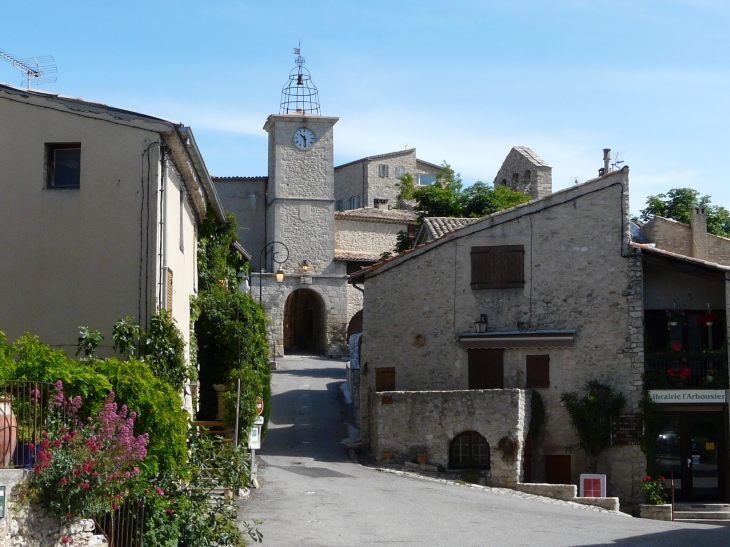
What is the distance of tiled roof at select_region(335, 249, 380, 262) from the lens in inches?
2023

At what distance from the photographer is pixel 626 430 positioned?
88.8ft

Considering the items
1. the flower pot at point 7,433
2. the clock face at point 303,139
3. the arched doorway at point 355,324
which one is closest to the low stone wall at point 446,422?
the flower pot at point 7,433

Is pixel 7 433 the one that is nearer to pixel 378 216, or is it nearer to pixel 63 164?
pixel 63 164

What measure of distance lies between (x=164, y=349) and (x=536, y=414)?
13.3 m

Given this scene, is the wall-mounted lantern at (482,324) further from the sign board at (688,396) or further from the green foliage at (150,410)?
the green foliage at (150,410)

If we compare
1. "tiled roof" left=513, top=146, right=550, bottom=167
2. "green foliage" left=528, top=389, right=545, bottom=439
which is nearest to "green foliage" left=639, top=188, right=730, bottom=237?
"tiled roof" left=513, top=146, right=550, bottom=167

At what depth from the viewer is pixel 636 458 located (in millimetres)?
26922

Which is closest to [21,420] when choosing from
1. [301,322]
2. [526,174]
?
[526,174]

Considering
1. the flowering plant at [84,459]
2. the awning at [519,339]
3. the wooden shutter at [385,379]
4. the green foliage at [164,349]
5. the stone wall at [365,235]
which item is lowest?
the flowering plant at [84,459]

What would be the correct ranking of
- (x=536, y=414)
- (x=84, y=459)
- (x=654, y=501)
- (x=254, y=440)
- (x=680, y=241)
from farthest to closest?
(x=680, y=241) < (x=536, y=414) < (x=654, y=501) < (x=254, y=440) < (x=84, y=459)

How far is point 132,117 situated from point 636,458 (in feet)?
54.0

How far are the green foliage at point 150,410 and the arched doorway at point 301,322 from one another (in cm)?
Result: 3803

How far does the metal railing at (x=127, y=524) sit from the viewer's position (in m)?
13.5

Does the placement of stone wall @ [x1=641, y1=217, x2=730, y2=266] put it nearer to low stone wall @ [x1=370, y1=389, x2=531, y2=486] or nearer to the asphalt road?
low stone wall @ [x1=370, y1=389, x2=531, y2=486]
